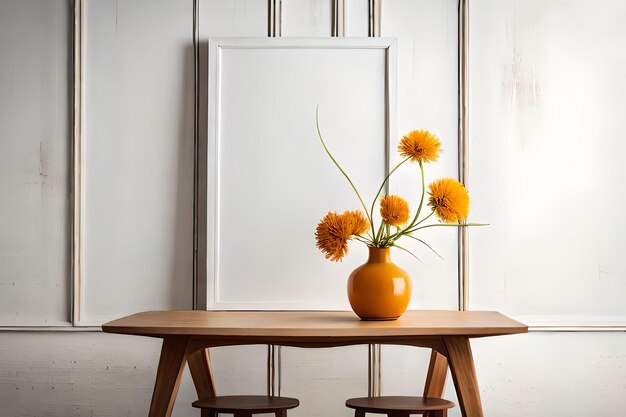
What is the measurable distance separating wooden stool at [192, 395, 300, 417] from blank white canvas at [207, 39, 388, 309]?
603 millimetres

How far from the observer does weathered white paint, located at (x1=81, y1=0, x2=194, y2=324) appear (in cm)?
333

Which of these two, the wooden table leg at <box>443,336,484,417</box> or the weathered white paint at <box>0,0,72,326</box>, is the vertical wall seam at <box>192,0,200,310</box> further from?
the wooden table leg at <box>443,336,484,417</box>

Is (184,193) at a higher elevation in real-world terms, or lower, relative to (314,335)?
higher

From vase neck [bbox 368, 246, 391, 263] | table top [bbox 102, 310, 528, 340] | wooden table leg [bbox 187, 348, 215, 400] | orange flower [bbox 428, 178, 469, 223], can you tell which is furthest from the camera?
wooden table leg [bbox 187, 348, 215, 400]

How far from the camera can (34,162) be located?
3355mm

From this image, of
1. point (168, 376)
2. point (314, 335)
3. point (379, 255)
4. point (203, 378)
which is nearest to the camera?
point (314, 335)

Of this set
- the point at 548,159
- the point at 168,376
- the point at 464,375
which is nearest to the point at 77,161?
the point at 168,376

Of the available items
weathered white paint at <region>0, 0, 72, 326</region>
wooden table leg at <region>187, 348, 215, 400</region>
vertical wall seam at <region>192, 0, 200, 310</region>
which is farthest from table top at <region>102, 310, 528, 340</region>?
weathered white paint at <region>0, 0, 72, 326</region>

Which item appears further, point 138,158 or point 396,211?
point 138,158

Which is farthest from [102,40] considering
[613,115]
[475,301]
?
[613,115]

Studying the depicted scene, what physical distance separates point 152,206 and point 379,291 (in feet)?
4.20

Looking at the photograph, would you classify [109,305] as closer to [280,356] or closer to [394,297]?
[280,356]

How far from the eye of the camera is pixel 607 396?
334 centimetres

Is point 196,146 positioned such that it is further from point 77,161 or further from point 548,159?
point 548,159
